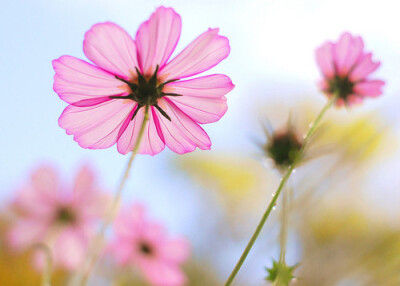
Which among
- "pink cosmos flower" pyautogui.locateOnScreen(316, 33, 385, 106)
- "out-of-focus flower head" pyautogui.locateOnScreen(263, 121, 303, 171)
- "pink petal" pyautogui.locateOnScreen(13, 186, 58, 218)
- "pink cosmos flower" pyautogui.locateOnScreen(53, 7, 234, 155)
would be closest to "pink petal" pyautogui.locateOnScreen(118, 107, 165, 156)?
"pink cosmos flower" pyautogui.locateOnScreen(53, 7, 234, 155)

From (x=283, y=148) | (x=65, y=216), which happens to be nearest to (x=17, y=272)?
(x=65, y=216)

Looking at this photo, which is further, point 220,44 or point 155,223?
point 155,223

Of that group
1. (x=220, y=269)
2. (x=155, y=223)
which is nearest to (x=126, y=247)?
(x=155, y=223)

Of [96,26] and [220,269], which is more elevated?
[220,269]

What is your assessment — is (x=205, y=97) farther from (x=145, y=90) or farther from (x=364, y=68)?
(x=364, y=68)

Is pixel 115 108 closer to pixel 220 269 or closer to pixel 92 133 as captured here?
pixel 92 133

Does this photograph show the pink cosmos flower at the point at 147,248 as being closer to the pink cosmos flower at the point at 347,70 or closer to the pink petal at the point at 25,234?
the pink petal at the point at 25,234
